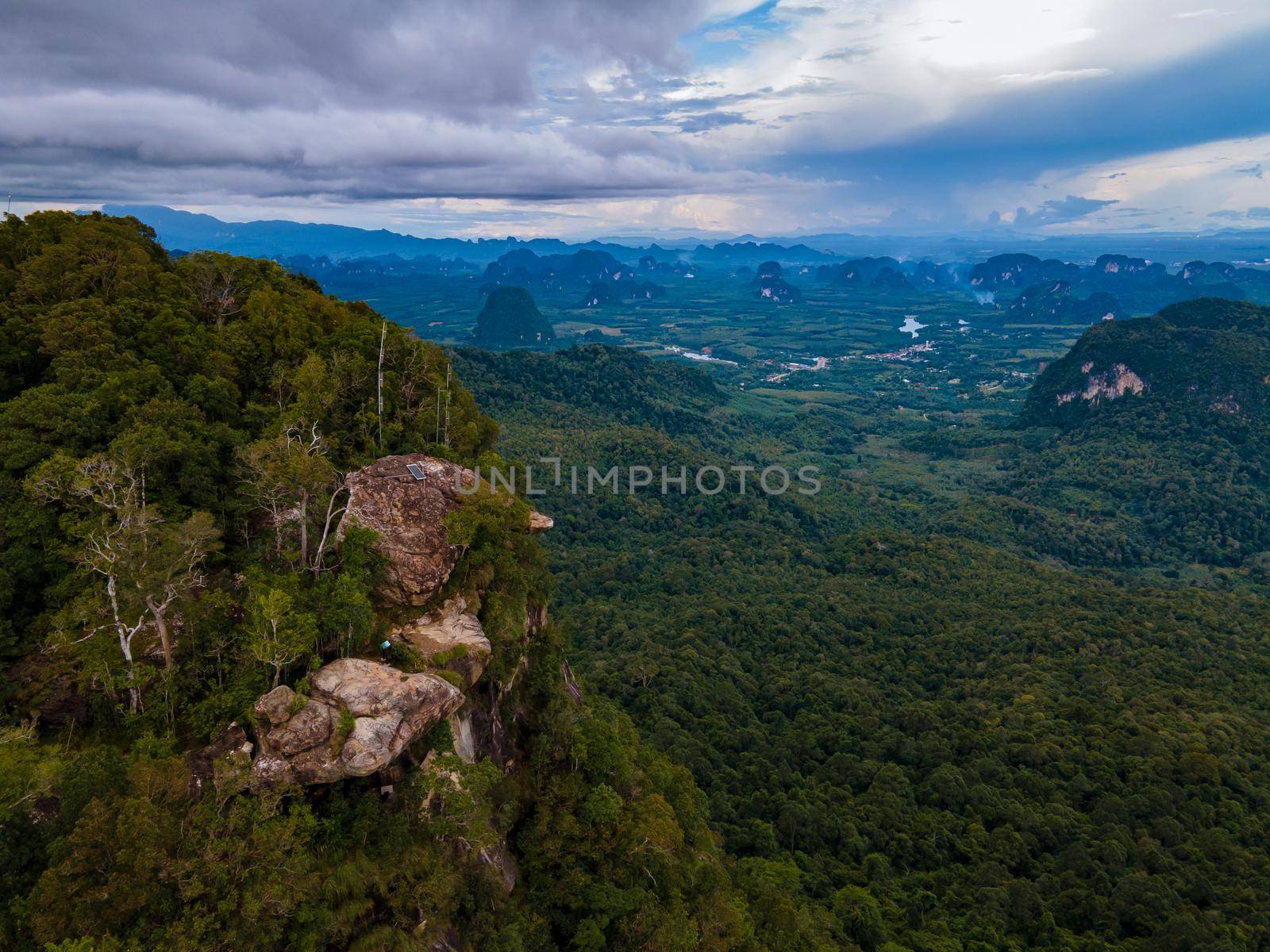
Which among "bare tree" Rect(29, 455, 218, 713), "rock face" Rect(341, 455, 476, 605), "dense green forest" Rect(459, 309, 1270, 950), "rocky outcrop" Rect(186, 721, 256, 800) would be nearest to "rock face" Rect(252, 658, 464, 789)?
"rocky outcrop" Rect(186, 721, 256, 800)

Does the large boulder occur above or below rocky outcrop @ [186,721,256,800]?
above

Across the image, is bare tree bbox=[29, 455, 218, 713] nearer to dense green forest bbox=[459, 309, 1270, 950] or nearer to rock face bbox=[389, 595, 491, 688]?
rock face bbox=[389, 595, 491, 688]

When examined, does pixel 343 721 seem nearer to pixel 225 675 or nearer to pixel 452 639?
pixel 225 675

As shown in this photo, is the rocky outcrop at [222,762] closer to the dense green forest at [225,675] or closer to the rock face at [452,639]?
the dense green forest at [225,675]

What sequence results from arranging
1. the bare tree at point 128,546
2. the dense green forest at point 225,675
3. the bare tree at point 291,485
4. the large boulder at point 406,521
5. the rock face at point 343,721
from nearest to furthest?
the dense green forest at point 225,675, the rock face at point 343,721, the bare tree at point 128,546, the bare tree at point 291,485, the large boulder at point 406,521

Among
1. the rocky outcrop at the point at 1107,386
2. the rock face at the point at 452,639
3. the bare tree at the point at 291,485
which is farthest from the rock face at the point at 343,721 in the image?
the rocky outcrop at the point at 1107,386

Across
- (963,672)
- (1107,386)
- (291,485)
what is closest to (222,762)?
(291,485)

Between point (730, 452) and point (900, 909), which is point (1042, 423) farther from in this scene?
point (900, 909)
